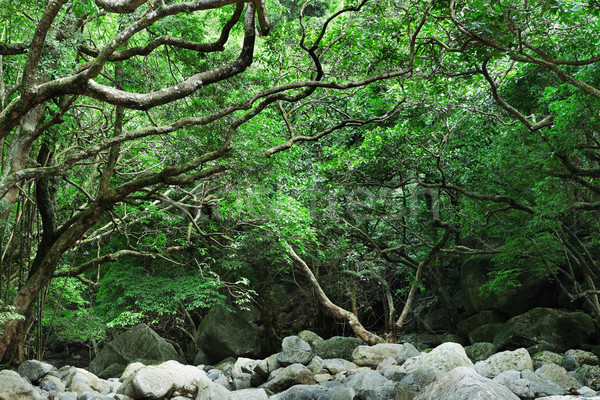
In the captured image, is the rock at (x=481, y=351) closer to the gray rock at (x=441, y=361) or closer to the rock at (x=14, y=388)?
the gray rock at (x=441, y=361)

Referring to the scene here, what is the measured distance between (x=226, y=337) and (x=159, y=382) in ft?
22.4

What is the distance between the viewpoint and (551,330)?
1090 cm

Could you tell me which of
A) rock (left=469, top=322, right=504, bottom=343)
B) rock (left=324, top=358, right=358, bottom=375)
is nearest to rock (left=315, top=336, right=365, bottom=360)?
rock (left=324, top=358, right=358, bottom=375)

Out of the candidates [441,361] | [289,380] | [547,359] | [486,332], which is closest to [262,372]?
[289,380]

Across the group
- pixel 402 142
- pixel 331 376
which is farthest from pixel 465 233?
pixel 331 376

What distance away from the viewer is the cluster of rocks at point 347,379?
20.5 feet

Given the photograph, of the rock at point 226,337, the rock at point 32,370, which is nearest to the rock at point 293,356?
the rock at point 226,337

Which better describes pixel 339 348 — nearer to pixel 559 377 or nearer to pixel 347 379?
pixel 347 379

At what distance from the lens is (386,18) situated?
7883mm

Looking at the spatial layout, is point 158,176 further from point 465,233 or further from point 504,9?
point 465,233

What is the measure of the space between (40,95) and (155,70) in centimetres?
403

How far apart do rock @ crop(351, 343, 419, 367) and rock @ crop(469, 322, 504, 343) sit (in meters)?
3.47

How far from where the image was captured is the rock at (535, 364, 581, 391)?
7.05m

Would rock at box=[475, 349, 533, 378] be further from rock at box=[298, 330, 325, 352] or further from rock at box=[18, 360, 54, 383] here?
rock at box=[18, 360, 54, 383]
